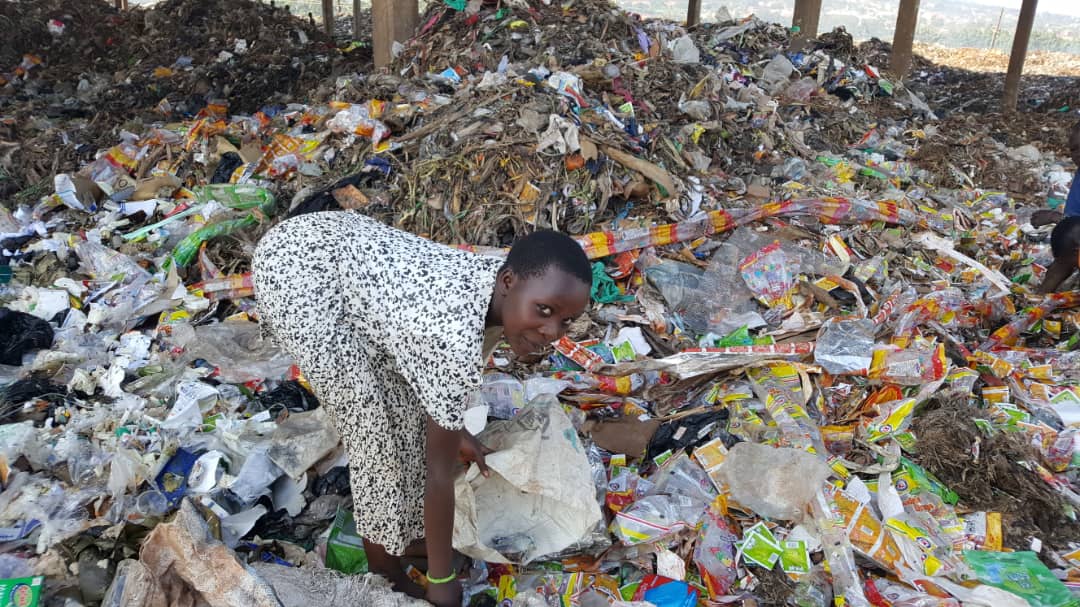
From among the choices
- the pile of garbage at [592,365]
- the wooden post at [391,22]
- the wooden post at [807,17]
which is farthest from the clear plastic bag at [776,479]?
the wooden post at [807,17]

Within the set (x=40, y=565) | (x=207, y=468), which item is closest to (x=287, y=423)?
(x=207, y=468)

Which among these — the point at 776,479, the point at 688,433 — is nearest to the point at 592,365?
the point at 688,433

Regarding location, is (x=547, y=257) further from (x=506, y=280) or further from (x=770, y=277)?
(x=770, y=277)

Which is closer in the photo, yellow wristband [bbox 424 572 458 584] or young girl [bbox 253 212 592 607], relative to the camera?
young girl [bbox 253 212 592 607]

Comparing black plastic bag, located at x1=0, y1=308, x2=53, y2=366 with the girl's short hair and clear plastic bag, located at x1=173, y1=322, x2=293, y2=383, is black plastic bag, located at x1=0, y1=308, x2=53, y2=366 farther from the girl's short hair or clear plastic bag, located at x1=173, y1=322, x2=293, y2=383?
the girl's short hair

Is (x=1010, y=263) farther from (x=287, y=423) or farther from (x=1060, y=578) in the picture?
(x=287, y=423)

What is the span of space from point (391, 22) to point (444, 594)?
566cm

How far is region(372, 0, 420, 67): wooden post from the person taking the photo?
20.5ft

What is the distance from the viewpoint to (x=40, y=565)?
1.90 metres

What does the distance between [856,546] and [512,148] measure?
2702mm

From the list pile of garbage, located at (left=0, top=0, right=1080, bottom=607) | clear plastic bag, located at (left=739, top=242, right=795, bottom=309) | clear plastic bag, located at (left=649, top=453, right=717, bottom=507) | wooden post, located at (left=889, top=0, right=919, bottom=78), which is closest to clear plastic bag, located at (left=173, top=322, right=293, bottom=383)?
pile of garbage, located at (left=0, top=0, right=1080, bottom=607)

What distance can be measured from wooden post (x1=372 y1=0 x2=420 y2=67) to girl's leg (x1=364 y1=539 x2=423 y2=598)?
5131mm

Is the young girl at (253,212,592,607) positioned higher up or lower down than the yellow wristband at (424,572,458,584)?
higher up

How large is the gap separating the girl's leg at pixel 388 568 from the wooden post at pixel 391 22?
5.13 metres
